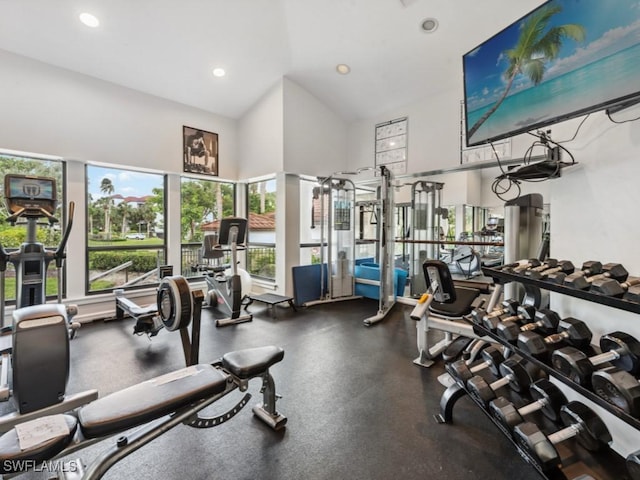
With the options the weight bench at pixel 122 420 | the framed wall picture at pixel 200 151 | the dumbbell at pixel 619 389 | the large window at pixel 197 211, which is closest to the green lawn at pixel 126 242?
the large window at pixel 197 211

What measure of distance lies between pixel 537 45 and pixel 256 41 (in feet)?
10.9

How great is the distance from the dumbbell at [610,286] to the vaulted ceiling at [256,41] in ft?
10.4

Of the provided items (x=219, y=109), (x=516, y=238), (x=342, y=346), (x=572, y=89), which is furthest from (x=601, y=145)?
(x=219, y=109)

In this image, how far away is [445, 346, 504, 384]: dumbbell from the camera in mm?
1738

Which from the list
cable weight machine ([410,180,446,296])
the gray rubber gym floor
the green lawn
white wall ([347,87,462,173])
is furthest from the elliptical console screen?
cable weight machine ([410,180,446,296])

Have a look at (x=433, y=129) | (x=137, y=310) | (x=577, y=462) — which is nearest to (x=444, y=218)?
(x=433, y=129)

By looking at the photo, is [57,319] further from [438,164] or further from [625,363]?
[438,164]

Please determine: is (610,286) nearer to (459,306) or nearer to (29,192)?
(459,306)

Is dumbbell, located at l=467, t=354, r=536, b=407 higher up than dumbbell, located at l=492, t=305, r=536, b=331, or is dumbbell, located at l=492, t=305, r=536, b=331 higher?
dumbbell, located at l=492, t=305, r=536, b=331

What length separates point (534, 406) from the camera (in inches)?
61.9

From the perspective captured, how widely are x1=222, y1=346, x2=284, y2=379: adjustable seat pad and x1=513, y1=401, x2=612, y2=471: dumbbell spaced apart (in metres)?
1.26

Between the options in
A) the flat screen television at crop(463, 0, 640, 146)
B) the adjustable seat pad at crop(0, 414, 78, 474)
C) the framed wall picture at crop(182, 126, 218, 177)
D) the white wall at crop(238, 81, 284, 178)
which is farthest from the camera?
the framed wall picture at crop(182, 126, 218, 177)

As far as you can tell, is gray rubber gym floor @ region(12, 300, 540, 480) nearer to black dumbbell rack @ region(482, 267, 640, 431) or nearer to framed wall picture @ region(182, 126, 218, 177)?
black dumbbell rack @ region(482, 267, 640, 431)

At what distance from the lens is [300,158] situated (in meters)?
4.87
